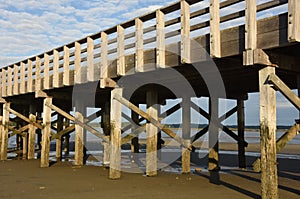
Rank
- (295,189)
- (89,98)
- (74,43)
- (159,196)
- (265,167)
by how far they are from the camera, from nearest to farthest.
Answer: (265,167), (159,196), (295,189), (74,43), (89,98)

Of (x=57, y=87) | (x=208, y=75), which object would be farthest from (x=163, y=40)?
(x=57, y=87)

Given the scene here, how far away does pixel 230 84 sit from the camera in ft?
36.3

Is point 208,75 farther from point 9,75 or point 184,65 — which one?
point 9,75

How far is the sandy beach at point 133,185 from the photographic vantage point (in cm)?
830

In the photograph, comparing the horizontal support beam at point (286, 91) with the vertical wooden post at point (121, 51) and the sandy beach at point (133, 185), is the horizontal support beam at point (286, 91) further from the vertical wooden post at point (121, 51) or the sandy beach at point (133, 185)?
the vertical wooden post at point (121, 51)

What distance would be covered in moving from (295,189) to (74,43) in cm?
752

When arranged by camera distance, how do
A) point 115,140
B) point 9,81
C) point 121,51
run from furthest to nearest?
point 9,81, point 115,140, point 121,51

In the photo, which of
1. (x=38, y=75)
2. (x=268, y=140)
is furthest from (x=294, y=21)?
(x=38, y=75)

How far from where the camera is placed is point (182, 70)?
8.84 meters

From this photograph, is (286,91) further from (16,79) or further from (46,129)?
(16,79)

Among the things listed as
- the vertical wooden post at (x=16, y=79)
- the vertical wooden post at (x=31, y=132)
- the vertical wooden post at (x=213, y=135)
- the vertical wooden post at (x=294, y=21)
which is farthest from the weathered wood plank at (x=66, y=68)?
the vertical wooden post at (x=294, y=21)

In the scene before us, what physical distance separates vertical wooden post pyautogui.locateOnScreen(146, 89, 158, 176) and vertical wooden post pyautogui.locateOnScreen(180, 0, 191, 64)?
11.7 ft

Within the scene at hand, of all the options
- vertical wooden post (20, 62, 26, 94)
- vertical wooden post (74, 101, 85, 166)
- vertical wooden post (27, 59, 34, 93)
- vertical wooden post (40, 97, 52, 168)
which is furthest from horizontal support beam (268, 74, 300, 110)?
vertical wooden post (20, 62, 26, 94)

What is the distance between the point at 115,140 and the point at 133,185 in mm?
1604
